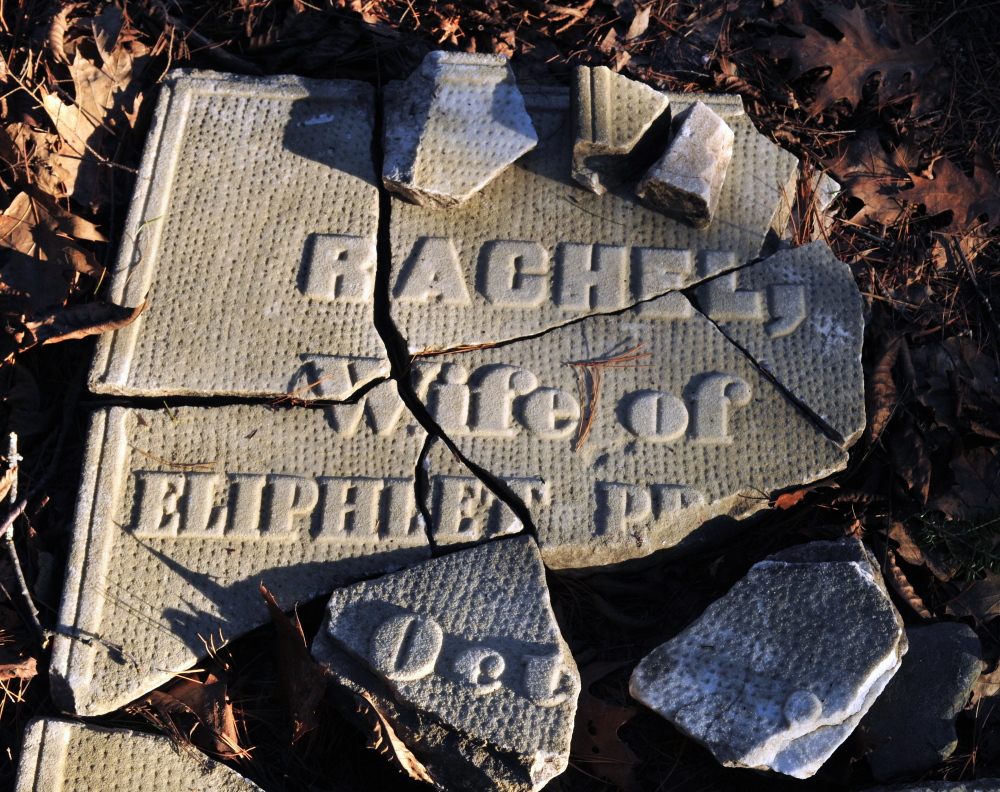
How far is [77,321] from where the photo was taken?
8.45 ft

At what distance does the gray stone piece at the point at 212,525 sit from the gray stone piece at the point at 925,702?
1.33 m

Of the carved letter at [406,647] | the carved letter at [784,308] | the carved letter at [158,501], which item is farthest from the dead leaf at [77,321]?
the carved letter at [784,308]

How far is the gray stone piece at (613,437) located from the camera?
8.03 feet

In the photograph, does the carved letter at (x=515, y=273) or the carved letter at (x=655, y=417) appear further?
the carved letter at (x=515, y=273)

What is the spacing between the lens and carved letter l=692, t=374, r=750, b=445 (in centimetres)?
252

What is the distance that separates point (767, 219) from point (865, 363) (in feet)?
1.79

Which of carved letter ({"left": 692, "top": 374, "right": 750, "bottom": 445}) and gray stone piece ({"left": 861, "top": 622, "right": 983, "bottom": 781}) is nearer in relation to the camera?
gray stone piece ({"left": 861, "top": 622, "right": 983, "bottom": 781})

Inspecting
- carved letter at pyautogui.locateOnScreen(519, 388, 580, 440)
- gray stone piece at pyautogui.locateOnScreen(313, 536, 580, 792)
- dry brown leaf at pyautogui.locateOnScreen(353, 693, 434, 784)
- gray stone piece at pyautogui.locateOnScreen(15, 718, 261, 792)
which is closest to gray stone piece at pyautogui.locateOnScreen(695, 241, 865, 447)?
carved letter at pyautogui.locateOnScreen(519, 388, 580, 440)

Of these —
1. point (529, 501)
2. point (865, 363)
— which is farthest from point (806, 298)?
point (529, 501)

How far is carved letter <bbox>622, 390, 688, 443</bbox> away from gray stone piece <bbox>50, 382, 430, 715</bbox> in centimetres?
61

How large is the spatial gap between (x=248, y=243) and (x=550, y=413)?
106 cm

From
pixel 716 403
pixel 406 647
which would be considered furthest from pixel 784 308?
pixel 406 647

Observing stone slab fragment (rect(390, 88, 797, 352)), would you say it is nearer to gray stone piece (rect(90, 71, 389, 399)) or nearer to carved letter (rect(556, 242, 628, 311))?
carved letter (rect(556, 242, 628, 311))

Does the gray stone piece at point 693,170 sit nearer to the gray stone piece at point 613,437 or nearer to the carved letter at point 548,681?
the gray stone piece at point 613,437
